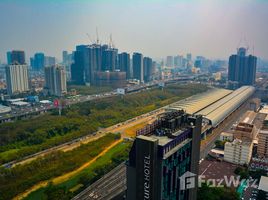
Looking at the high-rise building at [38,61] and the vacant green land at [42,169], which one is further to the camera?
the high-rise building at [38,61]

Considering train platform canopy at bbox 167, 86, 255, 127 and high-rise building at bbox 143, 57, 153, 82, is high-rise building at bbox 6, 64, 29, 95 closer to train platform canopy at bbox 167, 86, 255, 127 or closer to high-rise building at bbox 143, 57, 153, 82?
high-rise building at bbox 143, 57, 153, 82

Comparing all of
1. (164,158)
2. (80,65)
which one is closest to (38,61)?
(80,65)

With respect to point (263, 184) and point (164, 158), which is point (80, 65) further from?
point (164, 158)

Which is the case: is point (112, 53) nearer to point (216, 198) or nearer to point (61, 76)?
point (61, 76)

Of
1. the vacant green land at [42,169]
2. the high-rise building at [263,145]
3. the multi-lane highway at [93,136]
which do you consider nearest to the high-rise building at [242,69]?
the multi-lane highway at [93,136]

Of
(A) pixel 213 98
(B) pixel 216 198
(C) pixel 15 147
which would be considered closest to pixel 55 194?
(B) pixel 216 198

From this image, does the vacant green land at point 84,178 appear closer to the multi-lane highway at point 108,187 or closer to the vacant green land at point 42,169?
the multi-lane highway at point 108,187
